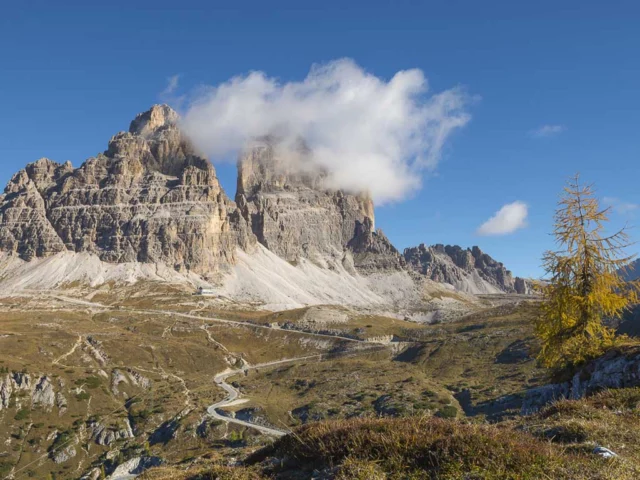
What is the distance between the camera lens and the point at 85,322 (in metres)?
188

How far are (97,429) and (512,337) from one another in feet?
406

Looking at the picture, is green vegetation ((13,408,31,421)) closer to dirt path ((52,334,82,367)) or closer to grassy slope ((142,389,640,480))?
dirt path ((52,334,82,367))

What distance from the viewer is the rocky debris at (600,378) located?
20.4 meters

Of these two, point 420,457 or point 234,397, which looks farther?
point 234,397

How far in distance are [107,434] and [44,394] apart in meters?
25.2

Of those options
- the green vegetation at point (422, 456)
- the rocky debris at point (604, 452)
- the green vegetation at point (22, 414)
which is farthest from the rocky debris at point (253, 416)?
the rocky debris at point (604, 452)

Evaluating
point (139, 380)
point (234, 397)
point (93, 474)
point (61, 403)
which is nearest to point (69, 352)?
point (139, 380)

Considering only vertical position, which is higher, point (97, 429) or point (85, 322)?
point (85, 322)

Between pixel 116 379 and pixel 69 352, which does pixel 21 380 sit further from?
pixel 69 352

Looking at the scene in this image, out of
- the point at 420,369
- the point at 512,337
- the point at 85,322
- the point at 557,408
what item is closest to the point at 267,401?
the point at 420,369

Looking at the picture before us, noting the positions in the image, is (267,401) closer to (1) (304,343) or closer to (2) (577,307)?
(1) (304,343)

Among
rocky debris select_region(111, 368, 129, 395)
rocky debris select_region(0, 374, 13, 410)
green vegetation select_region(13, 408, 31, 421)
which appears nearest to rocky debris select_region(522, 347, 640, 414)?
green vegetation select_region(13, 408, 31, 421)

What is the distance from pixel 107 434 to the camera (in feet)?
326

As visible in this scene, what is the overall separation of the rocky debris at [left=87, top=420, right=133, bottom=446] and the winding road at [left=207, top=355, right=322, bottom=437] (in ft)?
62.5
